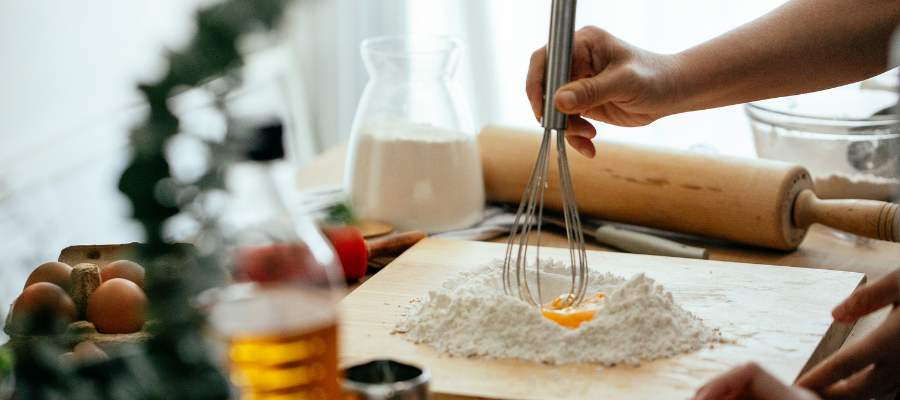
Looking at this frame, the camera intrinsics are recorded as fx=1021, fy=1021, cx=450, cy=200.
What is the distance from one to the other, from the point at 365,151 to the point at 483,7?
5.29ft

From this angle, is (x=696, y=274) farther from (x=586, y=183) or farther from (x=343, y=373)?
(x=343, y=373)

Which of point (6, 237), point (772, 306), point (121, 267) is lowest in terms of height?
point (772, 306)

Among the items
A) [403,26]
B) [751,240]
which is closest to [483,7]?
[403,26]

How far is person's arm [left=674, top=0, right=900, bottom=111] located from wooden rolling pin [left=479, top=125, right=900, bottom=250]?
14cm

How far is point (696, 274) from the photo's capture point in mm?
1253

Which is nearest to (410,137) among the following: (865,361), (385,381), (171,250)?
(865,361)

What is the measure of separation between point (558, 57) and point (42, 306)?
0.70m

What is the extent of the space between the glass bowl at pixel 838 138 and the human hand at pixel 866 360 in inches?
21.0

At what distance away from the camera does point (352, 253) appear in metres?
1.26

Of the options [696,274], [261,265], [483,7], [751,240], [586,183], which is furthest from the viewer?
[483,7]

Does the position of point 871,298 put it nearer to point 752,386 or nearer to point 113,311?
point 752,386

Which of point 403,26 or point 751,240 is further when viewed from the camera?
point 403,26

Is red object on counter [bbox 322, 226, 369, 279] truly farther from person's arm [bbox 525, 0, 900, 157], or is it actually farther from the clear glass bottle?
the clear glass bottle

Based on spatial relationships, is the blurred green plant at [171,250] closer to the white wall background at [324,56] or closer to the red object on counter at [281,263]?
the red object on counter at [281,263]
